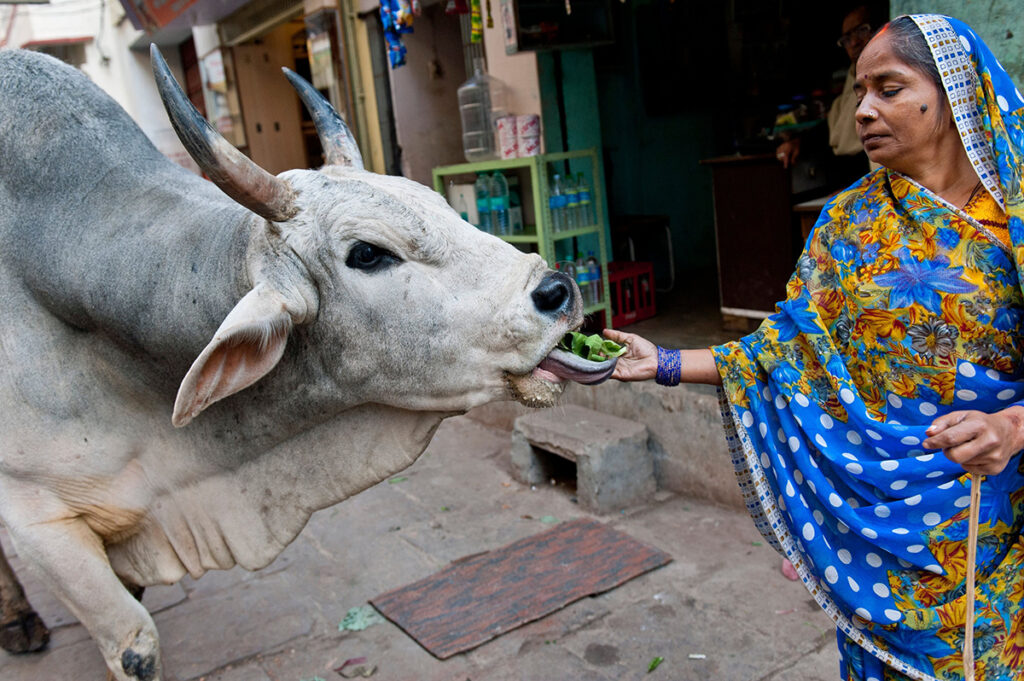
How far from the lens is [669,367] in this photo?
211 cm

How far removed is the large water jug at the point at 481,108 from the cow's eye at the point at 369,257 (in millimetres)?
3864

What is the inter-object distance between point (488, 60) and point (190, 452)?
13.6 ft

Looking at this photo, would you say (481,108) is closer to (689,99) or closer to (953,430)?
(689,99)

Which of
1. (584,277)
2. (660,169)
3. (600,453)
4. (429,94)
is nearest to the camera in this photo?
(600,453)

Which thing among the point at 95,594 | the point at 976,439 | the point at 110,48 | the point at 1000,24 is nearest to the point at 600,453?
the point at 1000,24

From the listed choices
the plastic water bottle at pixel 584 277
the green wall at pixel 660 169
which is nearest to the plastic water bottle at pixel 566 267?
the plastic water bottle at pixel 584 277

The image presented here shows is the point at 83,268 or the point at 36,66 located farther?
the point at 36,66

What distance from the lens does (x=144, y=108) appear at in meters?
11.7

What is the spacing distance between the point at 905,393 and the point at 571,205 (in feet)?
11.6

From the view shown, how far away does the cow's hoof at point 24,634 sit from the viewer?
322cm

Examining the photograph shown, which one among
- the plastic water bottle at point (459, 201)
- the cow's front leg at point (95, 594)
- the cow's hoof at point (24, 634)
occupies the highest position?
the plastic water bottle at point (459, 201)

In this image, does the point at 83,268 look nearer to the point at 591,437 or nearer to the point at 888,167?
the point at 888,167

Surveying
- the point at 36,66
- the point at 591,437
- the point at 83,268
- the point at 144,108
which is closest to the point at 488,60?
the point at 591,437

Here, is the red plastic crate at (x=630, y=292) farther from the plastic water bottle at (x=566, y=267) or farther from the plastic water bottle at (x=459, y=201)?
the plastic water bottle at (x=459, y=201)
